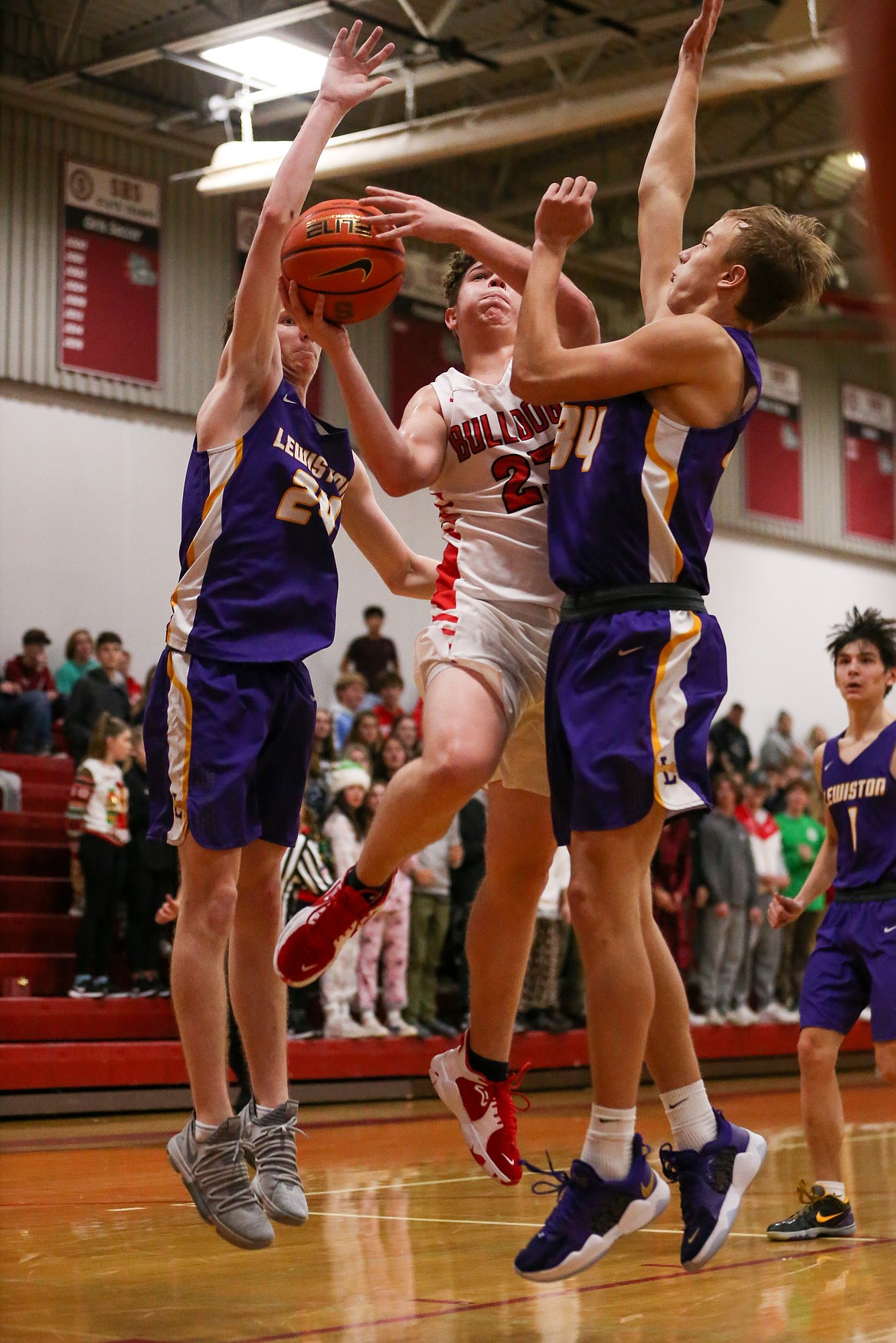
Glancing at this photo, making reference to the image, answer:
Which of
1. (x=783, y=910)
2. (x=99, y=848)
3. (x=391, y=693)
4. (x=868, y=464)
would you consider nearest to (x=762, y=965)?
(x=391, y=693)

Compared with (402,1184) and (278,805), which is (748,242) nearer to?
(278,805)

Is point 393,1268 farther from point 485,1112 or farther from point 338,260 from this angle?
point 338,260

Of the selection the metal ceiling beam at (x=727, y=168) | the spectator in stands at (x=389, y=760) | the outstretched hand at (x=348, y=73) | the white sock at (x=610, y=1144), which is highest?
the metal ceiling beam at (x=727, y=168)

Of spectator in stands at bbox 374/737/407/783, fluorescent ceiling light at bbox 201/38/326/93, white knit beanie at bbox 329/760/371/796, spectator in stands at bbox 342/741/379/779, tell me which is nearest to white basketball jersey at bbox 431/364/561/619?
white knit beanie at bbox 329/760/371/796

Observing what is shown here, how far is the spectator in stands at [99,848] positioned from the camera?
10531mm

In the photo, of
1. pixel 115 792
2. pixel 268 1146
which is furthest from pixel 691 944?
pixel 268 1146

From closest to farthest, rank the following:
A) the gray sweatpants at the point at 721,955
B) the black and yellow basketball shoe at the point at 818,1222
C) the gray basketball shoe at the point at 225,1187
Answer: the gray basketball shoe at the point at 225,1187, the black and yellow basketball shoe at the point at 818,1222, the gray sweatpants at the point at 721,955

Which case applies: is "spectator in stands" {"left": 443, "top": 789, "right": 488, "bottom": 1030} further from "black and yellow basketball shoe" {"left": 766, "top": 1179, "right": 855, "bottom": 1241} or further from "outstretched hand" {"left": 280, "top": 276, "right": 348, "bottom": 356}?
"outstretched hand" {"left": 280, "top": 276, "right": 348, "bottom": 356}

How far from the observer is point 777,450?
21.6 m

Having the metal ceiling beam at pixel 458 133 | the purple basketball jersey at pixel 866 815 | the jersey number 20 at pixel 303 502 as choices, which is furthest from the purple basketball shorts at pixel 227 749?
the metal ceiling beam at pixel 458 133

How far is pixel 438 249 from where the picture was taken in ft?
60.1

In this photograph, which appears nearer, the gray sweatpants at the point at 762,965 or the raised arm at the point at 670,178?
the raised arm at the point at 670,178

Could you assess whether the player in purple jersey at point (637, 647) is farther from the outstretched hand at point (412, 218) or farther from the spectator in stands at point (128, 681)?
the spectator in stands at point (128, 681)

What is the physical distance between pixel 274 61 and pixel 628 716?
41.6ft
